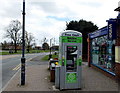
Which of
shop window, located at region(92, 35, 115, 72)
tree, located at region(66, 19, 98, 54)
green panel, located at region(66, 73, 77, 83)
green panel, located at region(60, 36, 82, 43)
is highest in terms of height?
tree, located at region(66, 19, 98, 54)

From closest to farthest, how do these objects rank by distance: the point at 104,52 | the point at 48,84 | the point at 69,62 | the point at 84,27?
1. the point at 69,62
2. the point at 48,84
3. the point at 104,52
4. the point at 84,27

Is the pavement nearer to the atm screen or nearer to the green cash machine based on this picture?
the green cash machine

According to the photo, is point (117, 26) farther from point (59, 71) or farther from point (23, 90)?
point (23, 90)

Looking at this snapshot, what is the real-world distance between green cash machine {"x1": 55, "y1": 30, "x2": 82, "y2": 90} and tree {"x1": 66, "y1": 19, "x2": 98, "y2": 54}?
19.2 meters

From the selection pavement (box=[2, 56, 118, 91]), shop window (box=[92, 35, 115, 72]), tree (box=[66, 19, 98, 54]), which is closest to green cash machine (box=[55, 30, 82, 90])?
pavement (box=[2, 56, 118, 91])

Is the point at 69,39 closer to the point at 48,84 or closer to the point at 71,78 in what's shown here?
the point at 71,78

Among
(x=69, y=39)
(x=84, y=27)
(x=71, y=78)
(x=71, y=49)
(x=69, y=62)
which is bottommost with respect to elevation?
(x=71, y=78)

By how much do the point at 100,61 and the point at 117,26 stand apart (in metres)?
4.45

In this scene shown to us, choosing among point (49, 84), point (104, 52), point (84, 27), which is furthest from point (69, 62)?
point (84, 27)

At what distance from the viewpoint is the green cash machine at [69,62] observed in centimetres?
790

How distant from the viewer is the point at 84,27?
28.8 metres

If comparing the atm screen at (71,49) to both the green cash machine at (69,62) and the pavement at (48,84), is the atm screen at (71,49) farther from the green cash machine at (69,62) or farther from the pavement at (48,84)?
the pavement at (48,84)

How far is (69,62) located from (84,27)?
21307 millimetres

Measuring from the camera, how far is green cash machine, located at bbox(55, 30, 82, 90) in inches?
311
